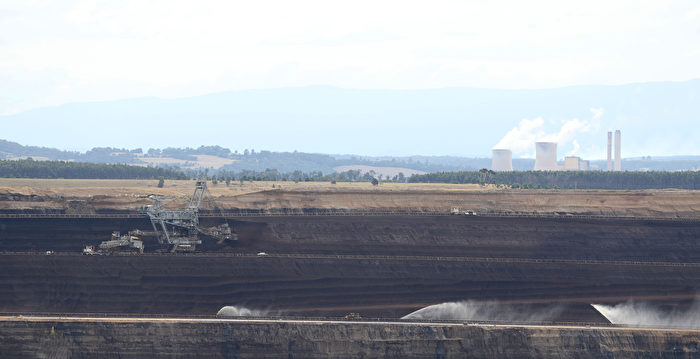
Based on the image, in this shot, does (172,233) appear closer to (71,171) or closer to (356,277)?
(356,277)

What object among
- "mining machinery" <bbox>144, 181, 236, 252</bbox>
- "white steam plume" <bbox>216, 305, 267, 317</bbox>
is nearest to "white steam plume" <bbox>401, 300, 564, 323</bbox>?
"white steam plume" <bbox>216, 305, 267, 317</bbox>

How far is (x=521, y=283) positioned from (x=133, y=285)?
33.6 metres

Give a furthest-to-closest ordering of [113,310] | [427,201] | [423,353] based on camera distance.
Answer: [427,201]
[113,310]
[423,353]

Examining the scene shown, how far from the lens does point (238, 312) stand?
71.5m

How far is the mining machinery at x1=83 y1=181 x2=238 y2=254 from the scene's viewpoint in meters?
78.4

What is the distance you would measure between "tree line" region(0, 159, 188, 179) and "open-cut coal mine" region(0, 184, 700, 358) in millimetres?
78640

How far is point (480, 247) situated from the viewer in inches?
3211

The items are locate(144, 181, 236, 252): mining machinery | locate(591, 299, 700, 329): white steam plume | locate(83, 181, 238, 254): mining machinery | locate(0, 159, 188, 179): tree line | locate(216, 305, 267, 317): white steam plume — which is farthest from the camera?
locate(0, 159, 188, 179): tree line

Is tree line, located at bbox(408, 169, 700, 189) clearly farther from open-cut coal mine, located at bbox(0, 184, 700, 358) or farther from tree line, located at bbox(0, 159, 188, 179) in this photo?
open-cut coal mine, located at bbox(0, 184, 700, 358)

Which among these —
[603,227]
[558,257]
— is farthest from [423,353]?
[603,227]

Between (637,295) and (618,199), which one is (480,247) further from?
(618,199)

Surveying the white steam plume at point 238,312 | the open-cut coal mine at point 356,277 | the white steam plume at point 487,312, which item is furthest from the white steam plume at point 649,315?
the white steam plume at point 238,312

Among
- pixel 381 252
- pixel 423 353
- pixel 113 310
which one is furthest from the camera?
pixel 381 252

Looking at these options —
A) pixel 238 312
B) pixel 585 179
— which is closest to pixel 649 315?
pixel 238 312
